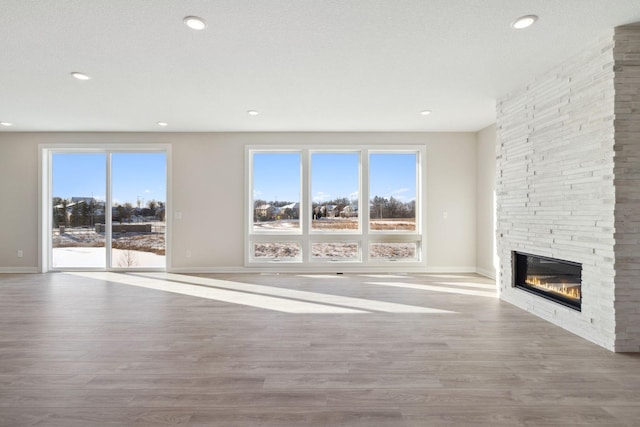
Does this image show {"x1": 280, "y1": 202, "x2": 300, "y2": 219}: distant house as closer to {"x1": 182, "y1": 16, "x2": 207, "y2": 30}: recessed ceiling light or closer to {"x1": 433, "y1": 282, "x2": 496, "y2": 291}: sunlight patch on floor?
{"x1": 433, "y1": 282, "x2": 496, "y2": 291}: sunlight patch on floor

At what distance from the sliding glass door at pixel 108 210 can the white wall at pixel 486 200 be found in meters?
5.83

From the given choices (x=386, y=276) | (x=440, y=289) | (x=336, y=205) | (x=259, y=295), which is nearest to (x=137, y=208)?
(x=259, y=295)

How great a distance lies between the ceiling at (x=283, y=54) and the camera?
234 cm

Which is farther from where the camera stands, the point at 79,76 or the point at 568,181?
the point at 79,76

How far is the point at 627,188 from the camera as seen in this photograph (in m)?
2.58

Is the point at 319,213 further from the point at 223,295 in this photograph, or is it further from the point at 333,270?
the point at 223,295

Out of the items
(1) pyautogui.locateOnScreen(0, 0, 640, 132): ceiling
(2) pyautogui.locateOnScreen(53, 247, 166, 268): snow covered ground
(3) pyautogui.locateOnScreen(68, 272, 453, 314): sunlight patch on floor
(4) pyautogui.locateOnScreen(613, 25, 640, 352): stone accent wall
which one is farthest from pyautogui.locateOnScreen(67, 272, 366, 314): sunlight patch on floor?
(1) pyautogui.locateOnScreen(0, 0, 640, 132): ceiling

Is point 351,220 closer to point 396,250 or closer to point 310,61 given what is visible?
point 396,250

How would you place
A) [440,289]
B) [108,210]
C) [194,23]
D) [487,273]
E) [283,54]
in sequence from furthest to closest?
[108,210]
[487,273]
[440,289]
[283,54]
[194,23]

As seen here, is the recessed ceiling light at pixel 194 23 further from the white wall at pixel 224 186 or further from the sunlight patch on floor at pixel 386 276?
the sunlight patch on floor at pixel 386 276

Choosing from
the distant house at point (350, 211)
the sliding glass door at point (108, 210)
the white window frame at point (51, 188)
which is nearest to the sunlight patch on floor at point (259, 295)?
the sliding glass door at point (108, 210)

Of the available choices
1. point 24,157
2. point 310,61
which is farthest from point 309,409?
point 24,157

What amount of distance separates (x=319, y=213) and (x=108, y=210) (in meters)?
3.95

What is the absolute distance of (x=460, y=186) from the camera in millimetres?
5949
